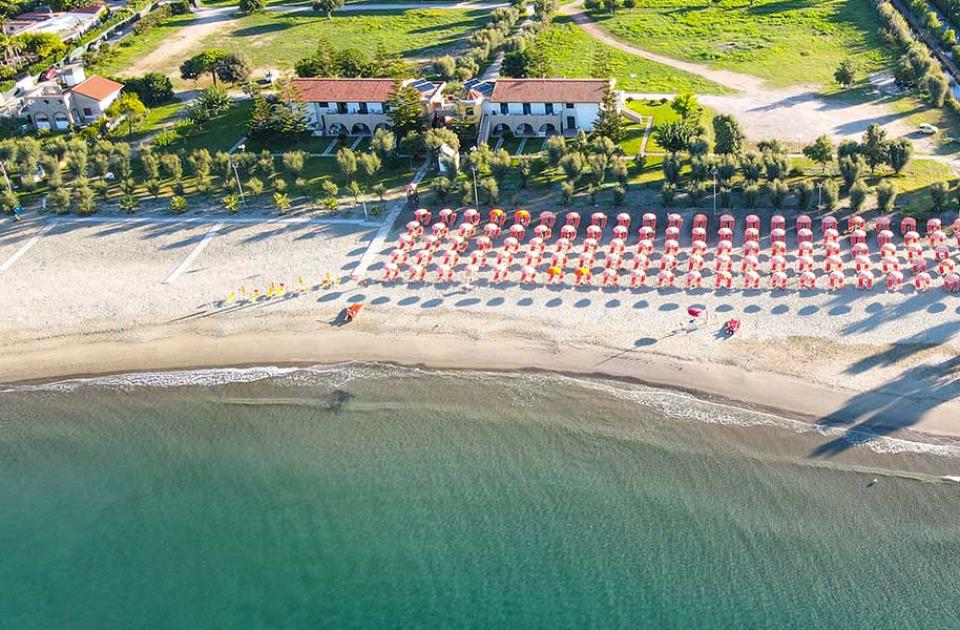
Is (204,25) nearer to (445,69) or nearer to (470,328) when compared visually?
(445,69)

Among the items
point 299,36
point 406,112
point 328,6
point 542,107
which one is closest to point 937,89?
point 542,107

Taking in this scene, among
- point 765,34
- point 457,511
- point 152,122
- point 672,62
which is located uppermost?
point 765,34

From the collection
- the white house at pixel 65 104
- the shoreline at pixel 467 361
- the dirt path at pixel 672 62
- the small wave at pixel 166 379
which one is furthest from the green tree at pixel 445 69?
the small wave at pixel 166 379

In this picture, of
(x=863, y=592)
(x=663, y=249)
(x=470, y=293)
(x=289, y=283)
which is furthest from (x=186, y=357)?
(x=863, y=592)

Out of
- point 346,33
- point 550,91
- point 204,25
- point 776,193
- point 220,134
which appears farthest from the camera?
point 204,25

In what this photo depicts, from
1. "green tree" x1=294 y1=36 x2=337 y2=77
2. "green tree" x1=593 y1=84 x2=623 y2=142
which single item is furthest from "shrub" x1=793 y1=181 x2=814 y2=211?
"green tree" x1=294 y1=36 x2=337 y2=77

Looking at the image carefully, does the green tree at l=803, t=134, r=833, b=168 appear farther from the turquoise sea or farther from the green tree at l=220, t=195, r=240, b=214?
the green tree at l=220, t=195, r=240, b=214

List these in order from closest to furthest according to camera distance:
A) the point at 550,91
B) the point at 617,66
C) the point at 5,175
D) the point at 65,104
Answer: the point at 5,175 → the point at 550,91 → the point at 65,104 → the point at 617,66
